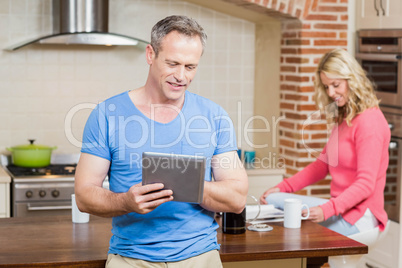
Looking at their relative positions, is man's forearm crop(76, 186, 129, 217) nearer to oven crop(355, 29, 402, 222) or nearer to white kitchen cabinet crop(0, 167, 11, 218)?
white kitchen cabinet crop(0, 167, 11, 218)

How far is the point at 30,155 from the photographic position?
450 centimetres

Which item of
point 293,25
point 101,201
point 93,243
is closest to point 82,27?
point 293,25

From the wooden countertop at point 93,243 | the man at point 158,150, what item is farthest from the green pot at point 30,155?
the man at point 158,150

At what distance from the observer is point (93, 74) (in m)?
4.87

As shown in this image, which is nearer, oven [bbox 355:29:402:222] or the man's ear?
the man's ear

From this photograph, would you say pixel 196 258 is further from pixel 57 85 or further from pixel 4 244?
pixel 57 85

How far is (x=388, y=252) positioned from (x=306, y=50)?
1.52 meters

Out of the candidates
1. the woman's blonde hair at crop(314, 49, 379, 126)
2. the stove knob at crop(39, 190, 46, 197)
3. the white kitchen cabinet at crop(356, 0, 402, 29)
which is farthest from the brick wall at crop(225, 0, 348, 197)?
the stove knob at crop(39, 190, 46, 197)

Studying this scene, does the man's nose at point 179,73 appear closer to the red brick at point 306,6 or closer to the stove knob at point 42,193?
the stove knob at point 42,193

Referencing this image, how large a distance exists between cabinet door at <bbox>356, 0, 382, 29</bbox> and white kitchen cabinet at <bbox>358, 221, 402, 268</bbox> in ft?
4.53

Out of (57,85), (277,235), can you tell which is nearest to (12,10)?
(57,85)

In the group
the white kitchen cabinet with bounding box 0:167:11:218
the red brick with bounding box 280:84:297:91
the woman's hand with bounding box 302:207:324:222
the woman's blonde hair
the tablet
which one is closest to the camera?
the tablet

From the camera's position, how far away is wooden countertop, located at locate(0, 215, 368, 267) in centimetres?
233

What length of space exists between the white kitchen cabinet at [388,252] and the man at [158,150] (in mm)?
2355
